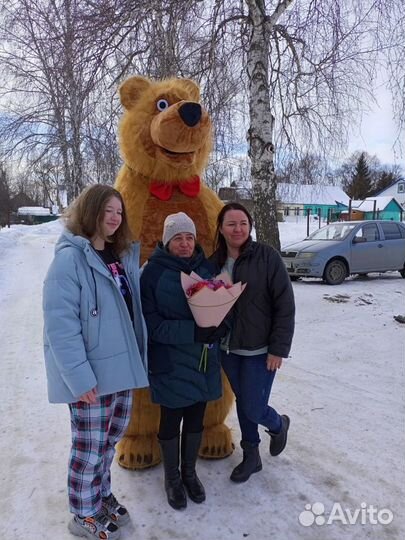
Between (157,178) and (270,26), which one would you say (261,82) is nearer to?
(270,26)

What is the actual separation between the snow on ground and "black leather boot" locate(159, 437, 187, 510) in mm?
72

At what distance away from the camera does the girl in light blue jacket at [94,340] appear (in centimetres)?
183

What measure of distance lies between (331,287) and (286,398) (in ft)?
18.6

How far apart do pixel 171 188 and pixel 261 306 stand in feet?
3.07

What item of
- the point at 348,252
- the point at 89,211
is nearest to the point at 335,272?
the point at 348,252

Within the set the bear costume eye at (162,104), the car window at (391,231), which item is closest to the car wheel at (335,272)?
the car window at (391,231)

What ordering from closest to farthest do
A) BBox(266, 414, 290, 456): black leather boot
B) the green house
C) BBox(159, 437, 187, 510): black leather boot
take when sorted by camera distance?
BBox(159, 437, 187, 510): black leather boot, BBox(266, 414, 290, 456): black leather boot, the green house

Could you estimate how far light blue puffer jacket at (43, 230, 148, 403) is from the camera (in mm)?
1817

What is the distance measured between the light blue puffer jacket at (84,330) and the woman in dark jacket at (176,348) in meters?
0.16

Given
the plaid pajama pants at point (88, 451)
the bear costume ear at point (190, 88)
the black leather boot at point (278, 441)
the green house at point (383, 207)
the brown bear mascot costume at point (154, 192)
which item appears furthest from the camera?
the green house at point (383, 207)

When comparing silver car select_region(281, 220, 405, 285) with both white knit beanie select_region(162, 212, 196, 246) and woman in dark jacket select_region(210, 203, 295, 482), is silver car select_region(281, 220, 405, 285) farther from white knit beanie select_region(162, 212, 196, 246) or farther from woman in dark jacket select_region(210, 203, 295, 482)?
white knit beanie select_region(162, 212, 196, 246)

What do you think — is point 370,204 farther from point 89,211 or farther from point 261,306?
point 89,211

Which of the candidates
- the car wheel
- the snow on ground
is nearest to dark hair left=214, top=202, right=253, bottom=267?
the snow on ground

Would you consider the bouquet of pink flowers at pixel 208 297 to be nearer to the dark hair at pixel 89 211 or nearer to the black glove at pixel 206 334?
the black glove at pixel 206 334
